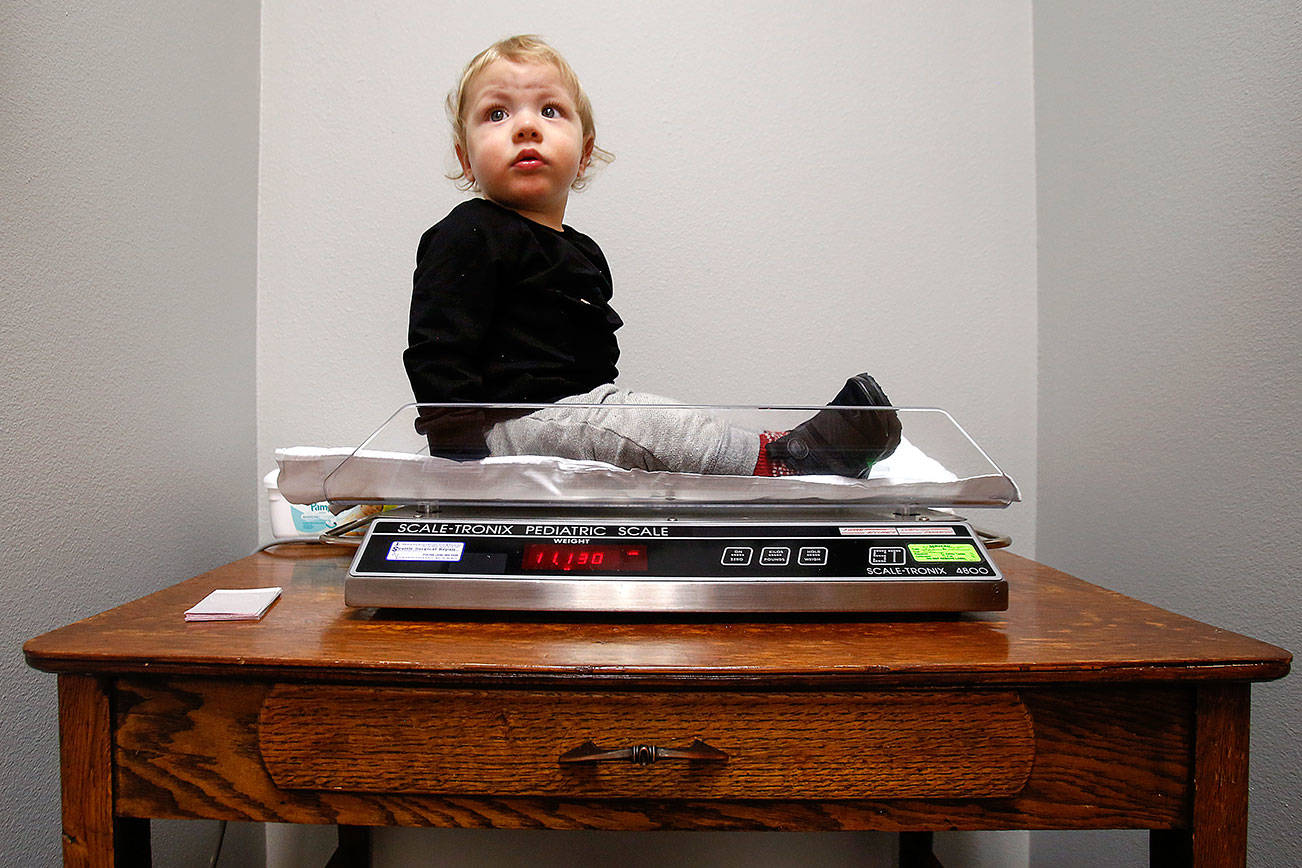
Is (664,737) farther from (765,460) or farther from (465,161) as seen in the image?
(465,161)

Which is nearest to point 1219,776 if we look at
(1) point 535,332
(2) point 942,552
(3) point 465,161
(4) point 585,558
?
(2) point 942,552

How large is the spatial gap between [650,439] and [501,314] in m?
0.25

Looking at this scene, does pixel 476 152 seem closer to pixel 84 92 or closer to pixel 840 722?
pixel 84 92

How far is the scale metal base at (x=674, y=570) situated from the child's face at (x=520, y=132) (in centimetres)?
43

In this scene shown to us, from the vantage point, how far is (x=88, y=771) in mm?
507

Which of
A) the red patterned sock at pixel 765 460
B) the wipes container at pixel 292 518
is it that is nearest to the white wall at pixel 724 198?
the wipes container at pixel 292 518

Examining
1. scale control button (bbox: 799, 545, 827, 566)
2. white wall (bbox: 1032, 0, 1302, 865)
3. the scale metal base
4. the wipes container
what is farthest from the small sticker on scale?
white wall (bbox: 1032, 0, 1302, 865)

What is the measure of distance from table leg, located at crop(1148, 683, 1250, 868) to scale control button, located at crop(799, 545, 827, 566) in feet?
0.85

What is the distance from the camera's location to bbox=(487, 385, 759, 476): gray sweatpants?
26.3 inches

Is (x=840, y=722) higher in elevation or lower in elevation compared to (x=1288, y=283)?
lower

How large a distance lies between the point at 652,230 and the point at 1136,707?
0.84m

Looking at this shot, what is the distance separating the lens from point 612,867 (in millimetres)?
1096

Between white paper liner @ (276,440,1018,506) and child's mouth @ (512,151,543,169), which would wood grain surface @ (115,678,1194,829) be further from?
child's mouth @ (512,151,543,169)

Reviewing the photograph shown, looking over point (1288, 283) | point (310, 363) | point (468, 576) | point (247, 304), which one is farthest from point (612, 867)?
point (1288, 283)
